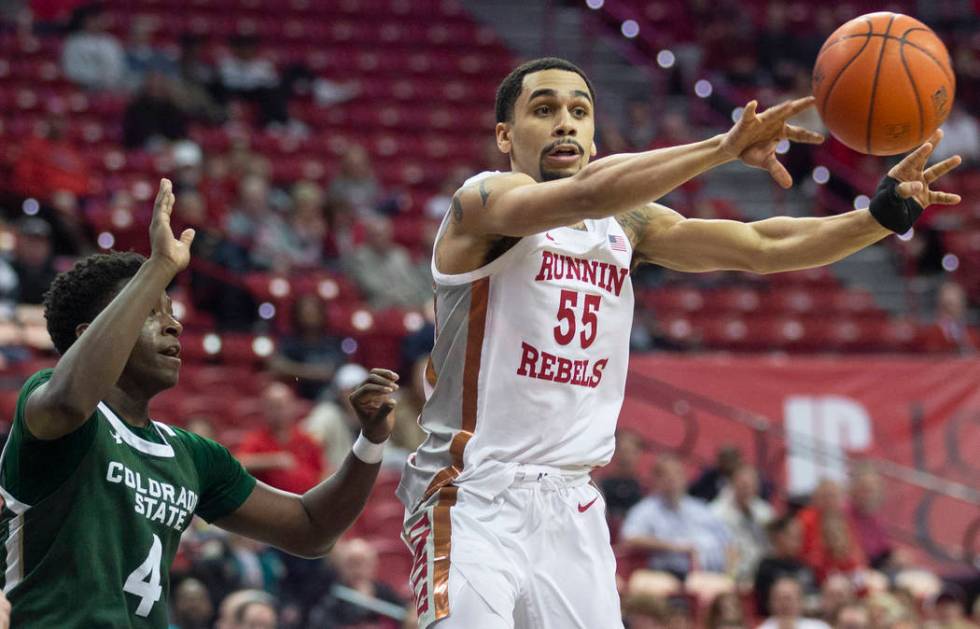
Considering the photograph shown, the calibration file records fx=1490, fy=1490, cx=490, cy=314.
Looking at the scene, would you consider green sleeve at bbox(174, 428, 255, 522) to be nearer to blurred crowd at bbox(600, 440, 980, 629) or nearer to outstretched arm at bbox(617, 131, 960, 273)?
outstretched arm at bbox(617, 131, 960, 273)

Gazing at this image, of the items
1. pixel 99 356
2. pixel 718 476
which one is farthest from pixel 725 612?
pixel 99 356

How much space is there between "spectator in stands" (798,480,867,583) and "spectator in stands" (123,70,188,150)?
25.8ft

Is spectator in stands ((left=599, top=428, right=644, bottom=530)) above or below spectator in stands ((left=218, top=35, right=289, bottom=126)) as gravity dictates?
below

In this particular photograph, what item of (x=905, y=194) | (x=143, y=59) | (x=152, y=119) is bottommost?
(x=905, y=194)

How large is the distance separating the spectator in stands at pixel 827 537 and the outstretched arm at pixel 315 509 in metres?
6.04

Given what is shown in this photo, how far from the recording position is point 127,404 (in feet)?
14.9

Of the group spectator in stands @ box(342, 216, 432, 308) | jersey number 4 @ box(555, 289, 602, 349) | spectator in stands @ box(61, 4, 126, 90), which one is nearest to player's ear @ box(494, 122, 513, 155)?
jersey number 4 @ box(555, 289, 602, 349)

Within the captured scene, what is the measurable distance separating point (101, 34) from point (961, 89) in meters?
10.3

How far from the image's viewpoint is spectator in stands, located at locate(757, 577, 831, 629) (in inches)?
359

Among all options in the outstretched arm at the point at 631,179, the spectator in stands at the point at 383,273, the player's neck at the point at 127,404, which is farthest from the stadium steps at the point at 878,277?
the player's neck at the point at 127,404

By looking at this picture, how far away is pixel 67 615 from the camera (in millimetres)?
4152

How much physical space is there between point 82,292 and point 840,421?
9613mm

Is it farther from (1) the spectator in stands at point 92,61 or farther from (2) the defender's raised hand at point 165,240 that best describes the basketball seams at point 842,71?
(1) the spectator in stands at point 92,61

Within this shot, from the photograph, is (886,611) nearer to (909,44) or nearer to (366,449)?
(366,449)
